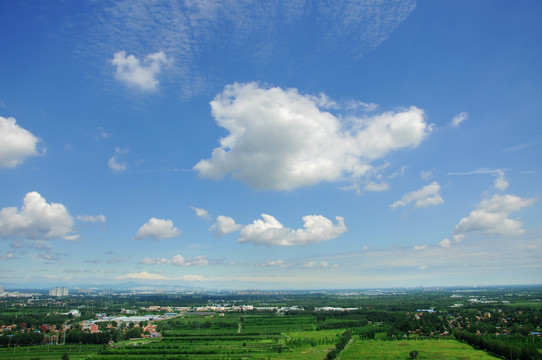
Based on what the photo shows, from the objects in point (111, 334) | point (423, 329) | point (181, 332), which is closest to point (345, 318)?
point (423, 329)

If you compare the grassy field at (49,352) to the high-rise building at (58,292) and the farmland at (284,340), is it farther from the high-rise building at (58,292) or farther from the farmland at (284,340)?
the high-rise building at (58,292)

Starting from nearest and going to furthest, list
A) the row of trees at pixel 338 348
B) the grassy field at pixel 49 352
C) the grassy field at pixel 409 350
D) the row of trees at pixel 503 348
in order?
1. the row of trees at pixel 503 348
2. the grassy field at pixel 409 350
3. the row of trees at pixel 338 348
4. the grassy field at pixel 49 352

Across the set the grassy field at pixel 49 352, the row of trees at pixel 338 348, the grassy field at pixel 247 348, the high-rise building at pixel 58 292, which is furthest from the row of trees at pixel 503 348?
the high-rise building at pixel 58 292

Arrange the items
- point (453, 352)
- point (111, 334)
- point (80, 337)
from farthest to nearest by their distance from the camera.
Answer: point (111, 334) → point (80, 337) → point (453, 352)

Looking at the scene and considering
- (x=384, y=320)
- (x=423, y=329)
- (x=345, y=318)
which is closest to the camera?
(x=423, y=329)

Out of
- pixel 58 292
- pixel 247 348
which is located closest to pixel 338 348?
pixel 247 348

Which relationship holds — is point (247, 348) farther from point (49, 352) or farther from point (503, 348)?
point (503, 348)

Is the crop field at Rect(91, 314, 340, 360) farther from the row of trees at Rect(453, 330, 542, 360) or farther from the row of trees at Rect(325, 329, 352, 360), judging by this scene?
the row of trees at Rect(453, 330, 542, 360)

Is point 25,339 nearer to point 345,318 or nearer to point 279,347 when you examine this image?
point 279,347

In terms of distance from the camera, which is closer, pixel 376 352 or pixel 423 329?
pixel 376 352
